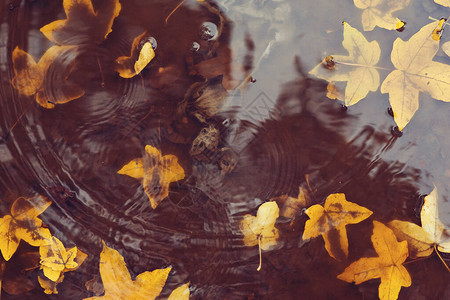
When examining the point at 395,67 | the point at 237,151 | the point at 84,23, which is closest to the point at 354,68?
the point at 395,67

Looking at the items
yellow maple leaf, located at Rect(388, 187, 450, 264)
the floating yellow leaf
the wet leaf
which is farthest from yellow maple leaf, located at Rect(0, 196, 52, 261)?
yellow maple leaf, located at Rect(388, 187, 450, 264)

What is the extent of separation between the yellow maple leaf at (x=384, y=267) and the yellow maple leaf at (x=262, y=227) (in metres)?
0.30

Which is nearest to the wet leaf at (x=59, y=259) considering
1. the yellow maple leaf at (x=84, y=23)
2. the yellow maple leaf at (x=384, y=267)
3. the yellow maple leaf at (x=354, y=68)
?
the yellow maple leaf at (x=84, y=23)

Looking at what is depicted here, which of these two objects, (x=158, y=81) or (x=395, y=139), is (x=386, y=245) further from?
(x=158, y=81)

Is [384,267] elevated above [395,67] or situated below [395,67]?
below

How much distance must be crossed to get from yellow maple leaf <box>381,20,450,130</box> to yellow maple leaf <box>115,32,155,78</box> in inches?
35.0

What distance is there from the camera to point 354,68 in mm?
1425

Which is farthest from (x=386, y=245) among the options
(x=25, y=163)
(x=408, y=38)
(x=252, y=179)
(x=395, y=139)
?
(x=25, y=163)

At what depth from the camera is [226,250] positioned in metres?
1.46

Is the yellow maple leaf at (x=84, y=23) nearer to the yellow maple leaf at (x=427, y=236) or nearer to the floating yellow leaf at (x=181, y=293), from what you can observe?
the floating yellow leaf at (x=181, y=293)

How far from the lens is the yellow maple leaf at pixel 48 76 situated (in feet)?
4.87

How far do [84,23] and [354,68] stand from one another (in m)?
1.03

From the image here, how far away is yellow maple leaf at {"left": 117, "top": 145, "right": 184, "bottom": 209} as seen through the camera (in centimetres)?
147

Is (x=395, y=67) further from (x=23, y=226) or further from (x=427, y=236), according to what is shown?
(x=23, y=226)
